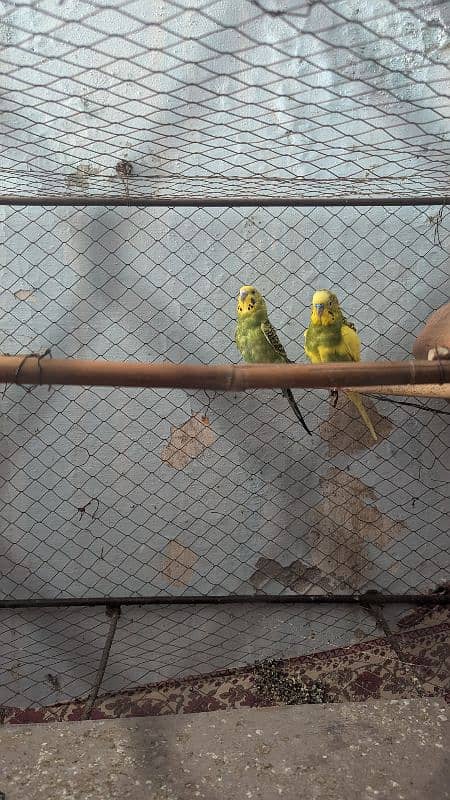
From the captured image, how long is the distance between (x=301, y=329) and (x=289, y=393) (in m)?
0.29

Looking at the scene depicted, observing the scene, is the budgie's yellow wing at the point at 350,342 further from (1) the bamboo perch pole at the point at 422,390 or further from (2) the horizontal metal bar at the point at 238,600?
(2) the horizontal metal bar at the point at 238,600

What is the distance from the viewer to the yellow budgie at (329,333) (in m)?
1.46

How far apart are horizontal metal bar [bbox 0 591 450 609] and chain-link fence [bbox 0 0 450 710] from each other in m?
0.04

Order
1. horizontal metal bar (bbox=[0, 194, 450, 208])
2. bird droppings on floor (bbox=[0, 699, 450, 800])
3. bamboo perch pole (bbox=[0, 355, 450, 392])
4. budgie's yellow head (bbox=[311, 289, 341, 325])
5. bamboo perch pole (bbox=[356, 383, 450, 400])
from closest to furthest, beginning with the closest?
1. bamboo perch pole (bbox=[0, 355, 450, 392])
2. bird droppings on floor (bbox=[0, 699, 450, 800])
3. bamboo perch pole (bbox=[356, 383, 450, 400])
4. budgie's yellow head (bbox=[311, 289, 341, 325])
5. horizontal metal bar (bbox=[0, 194, 450, 208])

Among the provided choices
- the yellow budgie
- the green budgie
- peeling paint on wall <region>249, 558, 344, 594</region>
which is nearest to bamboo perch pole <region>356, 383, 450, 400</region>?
the yellow budgie

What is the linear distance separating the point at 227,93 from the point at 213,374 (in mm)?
1422

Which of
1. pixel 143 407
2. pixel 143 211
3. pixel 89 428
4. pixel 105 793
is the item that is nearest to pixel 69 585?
pixel 89 428

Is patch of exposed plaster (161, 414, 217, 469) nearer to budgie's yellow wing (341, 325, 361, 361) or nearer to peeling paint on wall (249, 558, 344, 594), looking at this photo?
peeling paint on wall (249, 558, 344, 594)

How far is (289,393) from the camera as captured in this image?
5.47 ft

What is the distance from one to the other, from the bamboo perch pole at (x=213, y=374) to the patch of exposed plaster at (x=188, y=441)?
126 centimetres

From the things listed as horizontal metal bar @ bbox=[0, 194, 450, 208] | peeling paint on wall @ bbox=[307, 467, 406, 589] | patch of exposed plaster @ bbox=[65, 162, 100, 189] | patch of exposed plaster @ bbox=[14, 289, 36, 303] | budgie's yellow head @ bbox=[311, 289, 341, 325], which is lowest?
peeling paint on wall @ bbox=[307, 467, 406, 589]

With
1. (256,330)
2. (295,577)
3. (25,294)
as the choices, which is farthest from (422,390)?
(25,294)

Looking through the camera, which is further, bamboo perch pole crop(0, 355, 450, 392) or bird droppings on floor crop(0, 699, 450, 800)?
bird droppings on floor crop(0, 699, 450, 800)

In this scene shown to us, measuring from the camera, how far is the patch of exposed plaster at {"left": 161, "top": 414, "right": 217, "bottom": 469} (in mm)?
1884
